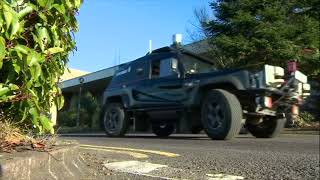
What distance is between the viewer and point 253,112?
12.1 metres

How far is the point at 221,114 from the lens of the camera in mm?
11578

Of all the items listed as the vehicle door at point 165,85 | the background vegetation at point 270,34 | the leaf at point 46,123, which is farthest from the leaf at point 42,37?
the background vegetation at point 270,34

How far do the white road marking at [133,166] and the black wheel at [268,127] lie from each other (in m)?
6.70

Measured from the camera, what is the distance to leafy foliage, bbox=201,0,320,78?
816 inches

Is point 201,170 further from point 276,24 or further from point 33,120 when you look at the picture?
point 276,24

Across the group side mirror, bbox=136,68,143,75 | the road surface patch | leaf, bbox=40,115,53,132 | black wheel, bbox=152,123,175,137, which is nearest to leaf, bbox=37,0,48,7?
leaf, bbox=40,115,53,132

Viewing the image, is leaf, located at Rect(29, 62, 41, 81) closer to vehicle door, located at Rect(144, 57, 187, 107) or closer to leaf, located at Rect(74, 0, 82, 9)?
leaf, located at Rect(74, 0, 82, 9)

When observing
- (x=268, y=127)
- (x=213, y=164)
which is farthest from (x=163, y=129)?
(x=213, y=164)

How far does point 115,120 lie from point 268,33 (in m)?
8.12

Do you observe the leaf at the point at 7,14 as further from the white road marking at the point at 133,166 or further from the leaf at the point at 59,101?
the white road marking at the point at 133,166

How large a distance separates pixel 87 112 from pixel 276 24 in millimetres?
14675

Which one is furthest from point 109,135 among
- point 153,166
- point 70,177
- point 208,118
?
point 70,177

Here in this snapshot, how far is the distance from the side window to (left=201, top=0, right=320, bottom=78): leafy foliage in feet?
22.8

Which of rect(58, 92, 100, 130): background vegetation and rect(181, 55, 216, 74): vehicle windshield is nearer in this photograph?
rect(181, 55, 216, 74): vehicle windshield
